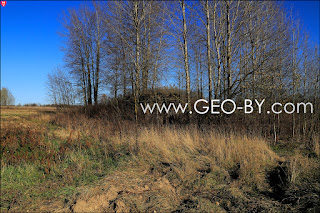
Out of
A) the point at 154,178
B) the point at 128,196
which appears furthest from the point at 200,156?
the point at 128,196

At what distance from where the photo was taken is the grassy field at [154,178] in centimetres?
350

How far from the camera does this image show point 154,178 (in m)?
4.36

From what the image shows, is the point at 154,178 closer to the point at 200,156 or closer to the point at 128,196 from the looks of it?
the point at 128,196

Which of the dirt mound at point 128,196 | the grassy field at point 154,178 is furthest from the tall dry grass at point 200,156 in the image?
the dirt mound at point 128,196

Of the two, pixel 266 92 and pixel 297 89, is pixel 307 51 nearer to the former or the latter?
pixel 297 89

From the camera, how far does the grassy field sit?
3.50m

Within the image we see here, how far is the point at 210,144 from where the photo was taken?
20.6 feet

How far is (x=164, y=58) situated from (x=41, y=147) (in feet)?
24.5

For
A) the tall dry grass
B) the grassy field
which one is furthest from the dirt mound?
the tall dry grass

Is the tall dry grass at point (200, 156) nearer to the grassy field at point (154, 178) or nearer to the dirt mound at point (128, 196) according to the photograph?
the grassy field at point (154, 178)

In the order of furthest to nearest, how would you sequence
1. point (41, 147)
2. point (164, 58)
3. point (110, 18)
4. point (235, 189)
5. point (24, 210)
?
point (164, 58)
point (110, 18)
point (41, 147)
point (235, 189)
point (24, 210)

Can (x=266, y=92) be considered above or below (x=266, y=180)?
above

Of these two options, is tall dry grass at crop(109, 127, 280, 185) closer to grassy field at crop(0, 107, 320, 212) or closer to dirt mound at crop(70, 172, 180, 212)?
grassy field at crop(0, 107, 320, 212)

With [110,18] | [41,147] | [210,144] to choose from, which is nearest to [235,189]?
[210,144]
